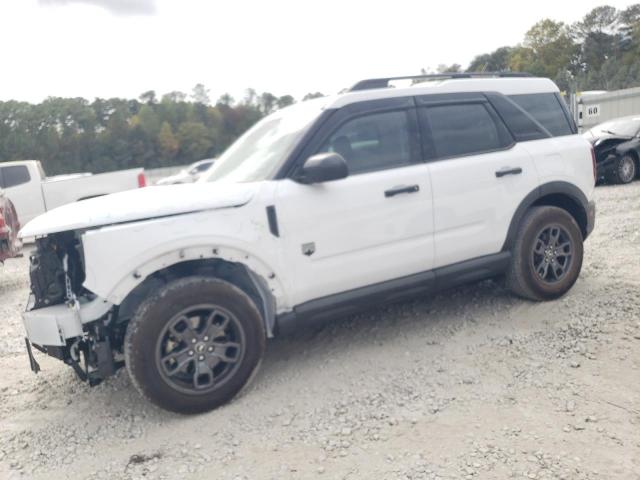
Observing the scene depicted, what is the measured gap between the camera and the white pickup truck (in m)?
11.8

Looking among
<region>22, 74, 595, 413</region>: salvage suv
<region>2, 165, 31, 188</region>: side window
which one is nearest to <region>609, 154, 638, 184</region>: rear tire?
<region>22, 74, 595, 413</region>: salvage suv

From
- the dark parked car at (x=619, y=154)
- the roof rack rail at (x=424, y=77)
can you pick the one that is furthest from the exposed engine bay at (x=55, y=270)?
the dark parked car at (x=619, y=154)

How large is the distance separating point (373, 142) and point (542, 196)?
1.66 m

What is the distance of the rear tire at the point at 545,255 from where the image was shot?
444cm

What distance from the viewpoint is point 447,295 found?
5078 mm

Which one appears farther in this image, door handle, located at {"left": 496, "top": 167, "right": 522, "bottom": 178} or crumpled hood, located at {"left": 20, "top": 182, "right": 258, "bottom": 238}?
door handle, located at {"left": 496, "top": 167, "right": 522, "bottom": 178}

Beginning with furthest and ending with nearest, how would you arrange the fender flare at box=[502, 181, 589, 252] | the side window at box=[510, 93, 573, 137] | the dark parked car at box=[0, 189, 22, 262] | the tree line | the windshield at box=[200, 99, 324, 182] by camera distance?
the tree line, the dark parked car at box=[0, 189, 22, 262], the side window at box=[510, 93, 573, 137], the fender flare at box=[502, 181, 589, 252], the windshield at box=[200, 99, 324, 182]

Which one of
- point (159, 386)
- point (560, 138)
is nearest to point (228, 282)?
point (159, 386)

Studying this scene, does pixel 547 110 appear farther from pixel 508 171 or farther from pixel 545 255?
pixel 545 255

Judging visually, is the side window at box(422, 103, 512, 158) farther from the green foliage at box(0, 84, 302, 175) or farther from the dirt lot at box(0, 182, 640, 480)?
the green foliage at box(0, 84, 302, 175)

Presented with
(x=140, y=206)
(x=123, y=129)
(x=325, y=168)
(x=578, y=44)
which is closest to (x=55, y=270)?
(x=140, y=206)

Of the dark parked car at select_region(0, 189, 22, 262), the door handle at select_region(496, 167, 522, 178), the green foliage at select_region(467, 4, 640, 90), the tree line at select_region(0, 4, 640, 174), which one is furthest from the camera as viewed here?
the green foliage at select_region(467, 4, 640, 90)

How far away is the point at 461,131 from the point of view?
4.27 metres

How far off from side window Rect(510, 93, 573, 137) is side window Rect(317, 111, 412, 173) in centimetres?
124
